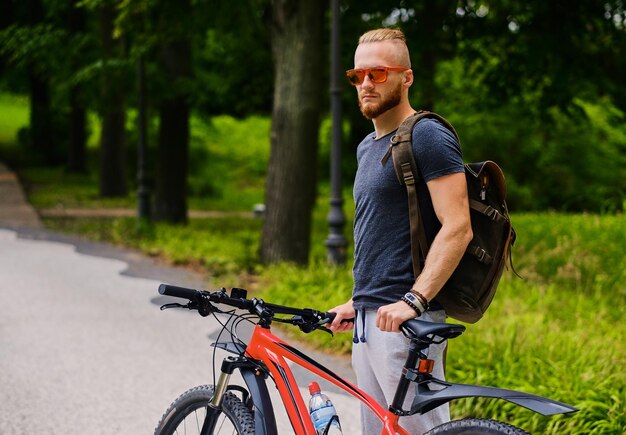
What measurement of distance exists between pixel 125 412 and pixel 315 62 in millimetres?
6642

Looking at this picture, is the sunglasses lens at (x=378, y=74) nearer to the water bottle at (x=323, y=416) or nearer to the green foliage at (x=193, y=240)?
the water bottle at (x=323, y=416)

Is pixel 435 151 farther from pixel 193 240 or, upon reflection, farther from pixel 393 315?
pixel 193 240

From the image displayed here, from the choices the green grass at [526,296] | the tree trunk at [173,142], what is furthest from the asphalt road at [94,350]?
the tree trunk at [173,142]

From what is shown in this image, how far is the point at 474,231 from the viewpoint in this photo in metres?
3.04

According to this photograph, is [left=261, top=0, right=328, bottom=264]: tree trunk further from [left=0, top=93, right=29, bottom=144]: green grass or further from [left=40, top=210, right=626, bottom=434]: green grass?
[left=0, top=93, right=29, bottom=144]: green grass

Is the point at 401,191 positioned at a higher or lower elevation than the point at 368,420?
higher

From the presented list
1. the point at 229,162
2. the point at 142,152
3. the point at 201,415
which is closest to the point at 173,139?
the point at 142,152

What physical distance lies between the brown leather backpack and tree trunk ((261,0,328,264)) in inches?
344

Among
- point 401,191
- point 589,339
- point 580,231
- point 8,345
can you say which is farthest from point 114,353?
point 580,231

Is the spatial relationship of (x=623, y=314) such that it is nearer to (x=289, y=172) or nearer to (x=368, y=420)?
(x=289, y=172)

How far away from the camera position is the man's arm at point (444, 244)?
295 centimetres

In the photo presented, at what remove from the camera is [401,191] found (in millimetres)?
3094

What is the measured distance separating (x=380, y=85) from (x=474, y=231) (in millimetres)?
553

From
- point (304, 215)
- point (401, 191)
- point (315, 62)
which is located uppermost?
point (315, 62)
